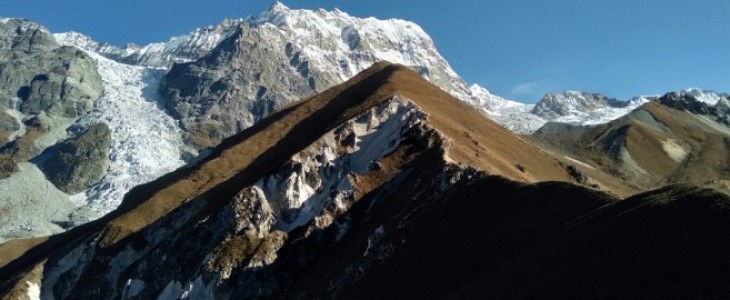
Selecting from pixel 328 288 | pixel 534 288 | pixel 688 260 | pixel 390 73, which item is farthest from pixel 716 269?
pixel 390 73

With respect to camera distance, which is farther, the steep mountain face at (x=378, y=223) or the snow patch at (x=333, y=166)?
the snow patch at (x=333, y=166)

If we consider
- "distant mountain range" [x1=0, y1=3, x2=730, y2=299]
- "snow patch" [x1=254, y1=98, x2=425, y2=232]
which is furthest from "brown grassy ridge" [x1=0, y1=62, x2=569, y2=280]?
"snow patch" [x1=254, y1=98, x2=425, y2=232]

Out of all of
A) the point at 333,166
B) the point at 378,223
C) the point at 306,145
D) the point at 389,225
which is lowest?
the point at 389,225

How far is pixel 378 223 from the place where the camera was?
8088 centimetres

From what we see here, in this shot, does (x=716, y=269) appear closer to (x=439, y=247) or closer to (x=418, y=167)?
(x=439, y=247)

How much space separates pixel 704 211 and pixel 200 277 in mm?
60389

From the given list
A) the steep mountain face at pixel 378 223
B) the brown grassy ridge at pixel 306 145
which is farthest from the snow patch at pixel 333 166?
the brown grassy ridge at pixel 306 145

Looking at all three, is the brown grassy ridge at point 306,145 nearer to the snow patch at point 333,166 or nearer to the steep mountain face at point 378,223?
the steep mountain face at point 378,223

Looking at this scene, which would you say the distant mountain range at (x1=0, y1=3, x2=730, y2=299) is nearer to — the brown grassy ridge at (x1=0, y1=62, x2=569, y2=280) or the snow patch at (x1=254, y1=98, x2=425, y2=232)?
the snow patch at (x1=254, y1=98, x2=425, y2=232)

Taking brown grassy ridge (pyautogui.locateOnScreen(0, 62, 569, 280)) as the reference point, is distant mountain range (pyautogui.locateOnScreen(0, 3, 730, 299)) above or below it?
below

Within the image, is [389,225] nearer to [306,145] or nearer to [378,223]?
[378,223]

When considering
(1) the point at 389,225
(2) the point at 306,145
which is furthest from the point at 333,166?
(1) the point at 389,225

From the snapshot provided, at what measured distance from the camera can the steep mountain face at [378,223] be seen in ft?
155

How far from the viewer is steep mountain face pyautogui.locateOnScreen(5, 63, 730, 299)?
1858 inches
